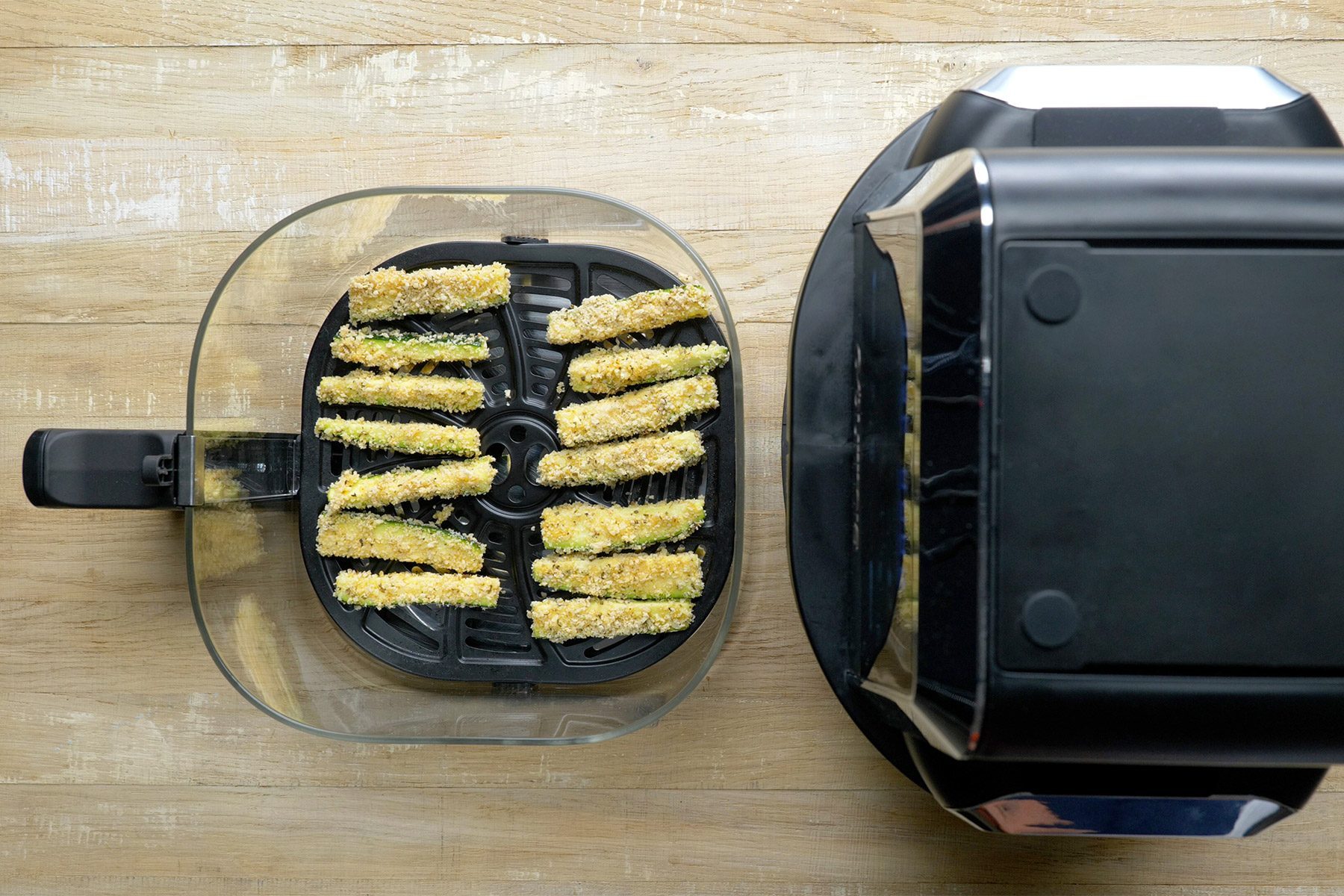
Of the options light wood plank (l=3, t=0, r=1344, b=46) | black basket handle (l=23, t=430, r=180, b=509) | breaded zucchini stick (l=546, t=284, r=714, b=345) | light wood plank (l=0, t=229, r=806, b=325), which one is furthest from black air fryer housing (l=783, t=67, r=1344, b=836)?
light wood plank (l=0, t=229, r=806, b=325)

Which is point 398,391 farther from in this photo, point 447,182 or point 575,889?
point 575,889

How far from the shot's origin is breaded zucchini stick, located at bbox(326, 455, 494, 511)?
2.57 feet

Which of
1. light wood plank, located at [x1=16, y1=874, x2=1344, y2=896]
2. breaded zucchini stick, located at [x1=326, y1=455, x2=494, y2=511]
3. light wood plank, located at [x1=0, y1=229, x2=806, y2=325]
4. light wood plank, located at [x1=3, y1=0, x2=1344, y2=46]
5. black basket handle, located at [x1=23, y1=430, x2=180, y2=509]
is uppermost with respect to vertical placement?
light wood plank, located at [x1=3, y1=0, x2=1344, y2=46]

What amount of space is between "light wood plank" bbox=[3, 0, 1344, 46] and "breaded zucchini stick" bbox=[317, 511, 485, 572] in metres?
0.47

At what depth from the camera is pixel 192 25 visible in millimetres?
854

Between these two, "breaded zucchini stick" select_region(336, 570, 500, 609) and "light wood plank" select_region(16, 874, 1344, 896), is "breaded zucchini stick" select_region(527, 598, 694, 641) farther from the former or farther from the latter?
"light wood plank" select_region(16, 874, 1344, 896)

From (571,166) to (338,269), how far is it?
244 mm

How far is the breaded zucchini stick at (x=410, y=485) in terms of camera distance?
0.78 meters

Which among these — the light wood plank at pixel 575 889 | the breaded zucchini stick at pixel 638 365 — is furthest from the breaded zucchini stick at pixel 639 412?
the light wood plank at pixel 575 889

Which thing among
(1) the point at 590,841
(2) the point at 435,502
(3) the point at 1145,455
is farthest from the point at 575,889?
(3) the point at 1145,455

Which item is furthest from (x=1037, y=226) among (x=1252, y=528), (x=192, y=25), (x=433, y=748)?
(x=192, y=25)

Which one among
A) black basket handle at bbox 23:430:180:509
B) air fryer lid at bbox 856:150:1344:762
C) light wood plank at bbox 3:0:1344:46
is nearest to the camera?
air fryer lid at bbox 856:150:1344:762

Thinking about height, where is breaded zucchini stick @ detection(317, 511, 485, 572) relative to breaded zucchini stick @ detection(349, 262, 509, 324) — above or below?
below

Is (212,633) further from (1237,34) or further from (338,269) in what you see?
(1237,34)
